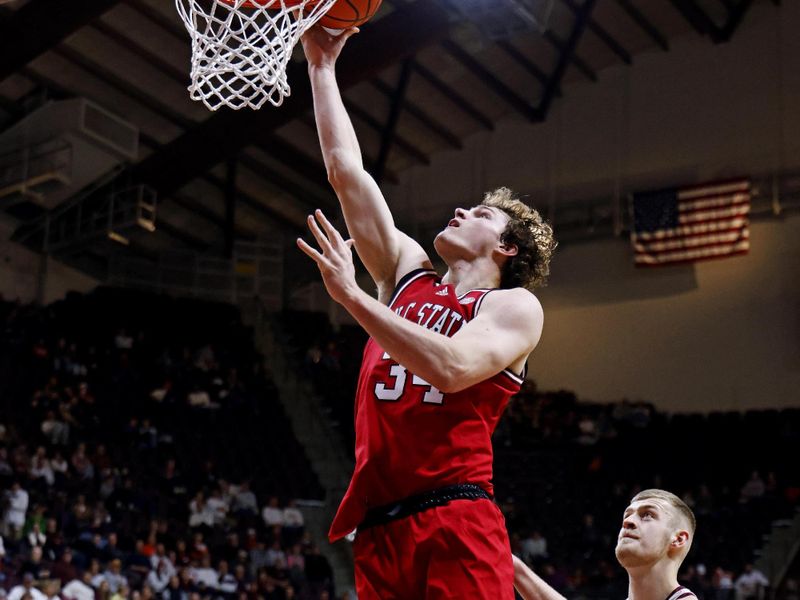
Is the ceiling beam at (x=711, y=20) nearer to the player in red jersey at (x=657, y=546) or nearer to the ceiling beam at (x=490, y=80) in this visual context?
the ceiling beam at (x=490, y=80)

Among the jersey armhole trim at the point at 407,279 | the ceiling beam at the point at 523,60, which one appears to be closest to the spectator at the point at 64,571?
the jersey armhole trim at the point at 407,279

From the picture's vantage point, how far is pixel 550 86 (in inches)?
840

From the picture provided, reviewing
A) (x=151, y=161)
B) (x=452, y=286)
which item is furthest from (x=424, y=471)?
(x=151, y=161)

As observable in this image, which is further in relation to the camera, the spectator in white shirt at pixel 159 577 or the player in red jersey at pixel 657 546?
the spectator in white shirt at pixel 159 577

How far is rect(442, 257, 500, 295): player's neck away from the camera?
3.22m

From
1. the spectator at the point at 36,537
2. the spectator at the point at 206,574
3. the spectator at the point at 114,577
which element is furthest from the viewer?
the spectator at the point at 206,574

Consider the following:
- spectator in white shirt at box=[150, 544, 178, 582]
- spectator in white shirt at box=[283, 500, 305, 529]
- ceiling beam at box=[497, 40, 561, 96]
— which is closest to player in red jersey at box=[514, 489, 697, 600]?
spectator in white shirt at box=[150, 544, 178, 582]

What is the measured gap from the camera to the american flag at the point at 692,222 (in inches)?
755

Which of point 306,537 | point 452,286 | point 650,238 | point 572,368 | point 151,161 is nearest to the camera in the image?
point 452,286

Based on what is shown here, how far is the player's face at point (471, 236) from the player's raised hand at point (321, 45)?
67cm

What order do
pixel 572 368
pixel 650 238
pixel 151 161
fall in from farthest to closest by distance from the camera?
1. pixel 572 368
2. pixel 650 238
3. pixel 151 161

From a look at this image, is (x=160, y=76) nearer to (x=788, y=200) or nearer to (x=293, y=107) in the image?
(x=293, y=107)

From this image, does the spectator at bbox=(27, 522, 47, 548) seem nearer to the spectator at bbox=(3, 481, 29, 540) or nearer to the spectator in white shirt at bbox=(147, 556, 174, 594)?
the spectator at bbox=(3, 481, 29, 540)

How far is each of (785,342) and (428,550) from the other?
1802cm
